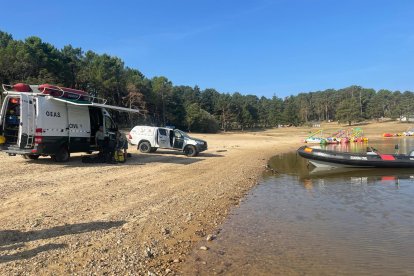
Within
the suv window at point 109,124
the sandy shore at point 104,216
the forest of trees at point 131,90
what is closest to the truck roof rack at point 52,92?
the suv window at point 109,124

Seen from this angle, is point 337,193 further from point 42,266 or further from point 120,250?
point 42,266

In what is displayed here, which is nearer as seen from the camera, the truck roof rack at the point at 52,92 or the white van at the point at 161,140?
the truck roof rack at the point at 52,92

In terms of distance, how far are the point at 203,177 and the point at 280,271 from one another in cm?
933

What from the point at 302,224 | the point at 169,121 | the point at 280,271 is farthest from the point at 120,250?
the point at 169,121

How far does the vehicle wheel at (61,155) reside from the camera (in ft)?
53.2

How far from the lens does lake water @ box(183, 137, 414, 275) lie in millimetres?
6102

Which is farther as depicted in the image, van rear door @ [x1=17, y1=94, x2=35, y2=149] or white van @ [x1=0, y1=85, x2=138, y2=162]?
white van @ [x1=0, y1=85, x2=138, y2=162]

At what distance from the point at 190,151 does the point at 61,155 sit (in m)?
9.47

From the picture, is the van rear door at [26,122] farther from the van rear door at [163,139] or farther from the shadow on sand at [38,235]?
the van rear door at [163,139]

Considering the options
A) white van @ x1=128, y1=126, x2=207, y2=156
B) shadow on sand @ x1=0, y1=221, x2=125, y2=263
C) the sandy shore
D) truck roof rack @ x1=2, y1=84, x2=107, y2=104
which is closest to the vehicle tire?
white van @ x1=128, y1=126, x2=207, y2=156

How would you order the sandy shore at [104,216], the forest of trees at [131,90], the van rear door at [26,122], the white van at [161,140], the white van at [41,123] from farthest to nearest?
1. the forest of trees at [131,90]
2. the white van at [161,140]
3. the white van at [41,123]
4. the van rear door at [26,122]
5. the sandy shore at [104,216]

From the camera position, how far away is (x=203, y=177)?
1513 centimetres

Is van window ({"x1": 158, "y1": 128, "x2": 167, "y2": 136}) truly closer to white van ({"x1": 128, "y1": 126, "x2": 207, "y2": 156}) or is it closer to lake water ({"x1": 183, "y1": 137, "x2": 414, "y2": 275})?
white van ({"x1": 128, "y1": 126, "x2": 207, "y2": 156})

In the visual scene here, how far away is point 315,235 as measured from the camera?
7941 millimetres
